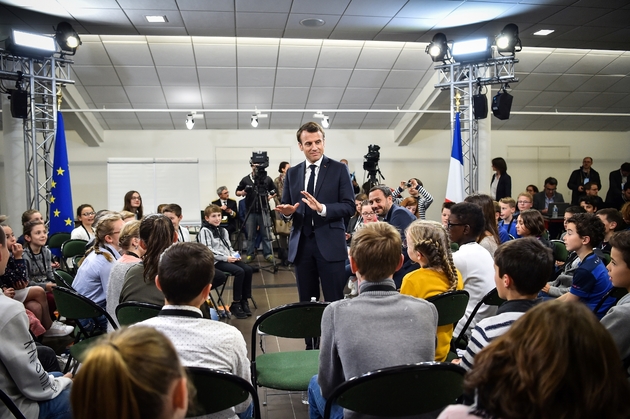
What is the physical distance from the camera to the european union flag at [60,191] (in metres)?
6.56

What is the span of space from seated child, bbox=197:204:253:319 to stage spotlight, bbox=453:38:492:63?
3997 millimetres

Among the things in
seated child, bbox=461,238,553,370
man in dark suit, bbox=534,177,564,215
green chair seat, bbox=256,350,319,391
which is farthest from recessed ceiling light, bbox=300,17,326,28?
man in dark suit, bbox=534,177,564,215

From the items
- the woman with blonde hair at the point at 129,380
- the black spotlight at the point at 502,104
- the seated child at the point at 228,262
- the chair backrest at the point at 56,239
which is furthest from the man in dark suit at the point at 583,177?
the woman with blonde hair at the point at 129,380

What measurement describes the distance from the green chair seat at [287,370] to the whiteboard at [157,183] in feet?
25.6

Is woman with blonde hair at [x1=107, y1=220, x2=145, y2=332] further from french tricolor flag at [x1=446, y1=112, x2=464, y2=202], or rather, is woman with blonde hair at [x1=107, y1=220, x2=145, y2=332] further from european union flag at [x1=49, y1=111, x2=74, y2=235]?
french tricolor flag at [x1=446, y1=112, x2=464, y2=202]

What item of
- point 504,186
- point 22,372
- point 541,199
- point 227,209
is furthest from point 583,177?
point 22,372

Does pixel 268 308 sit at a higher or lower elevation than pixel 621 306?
lower

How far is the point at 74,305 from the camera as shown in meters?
2.63

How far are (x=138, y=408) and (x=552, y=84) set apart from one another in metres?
10.6

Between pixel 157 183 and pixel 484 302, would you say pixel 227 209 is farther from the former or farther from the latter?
pixel 484 302

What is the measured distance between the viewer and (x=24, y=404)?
174 centimetres

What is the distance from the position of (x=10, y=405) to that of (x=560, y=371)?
1533mm

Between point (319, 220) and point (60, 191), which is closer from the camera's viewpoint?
point (319, 220)

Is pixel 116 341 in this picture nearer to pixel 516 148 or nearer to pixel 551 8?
pixel 551 8
